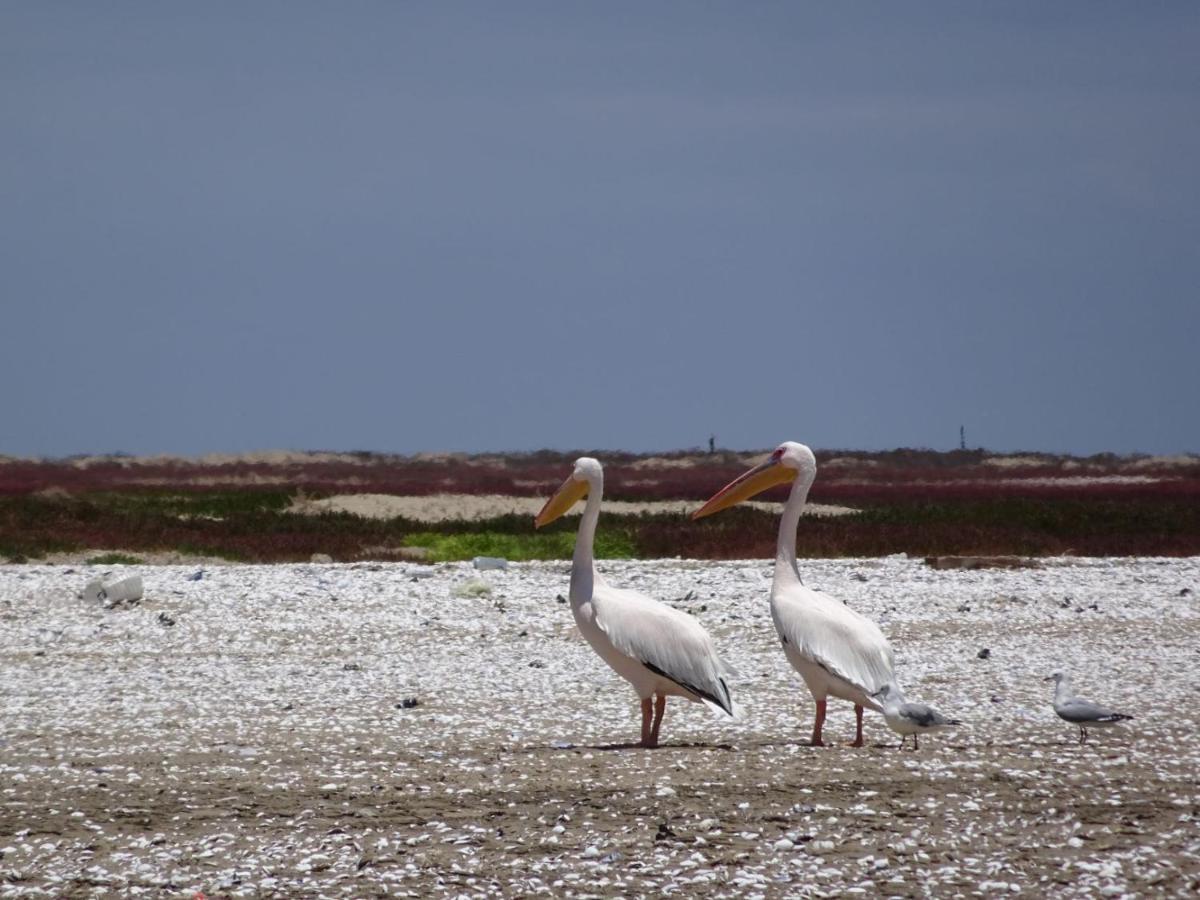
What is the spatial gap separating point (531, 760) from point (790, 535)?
2449 mm

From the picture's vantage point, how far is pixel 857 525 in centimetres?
3309

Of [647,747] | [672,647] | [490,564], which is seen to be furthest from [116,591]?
[672,647]

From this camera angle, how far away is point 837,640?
33.5 ft

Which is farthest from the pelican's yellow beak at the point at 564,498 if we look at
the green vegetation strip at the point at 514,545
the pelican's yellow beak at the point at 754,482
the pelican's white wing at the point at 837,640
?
the green vegetation strip at the point at 514,545

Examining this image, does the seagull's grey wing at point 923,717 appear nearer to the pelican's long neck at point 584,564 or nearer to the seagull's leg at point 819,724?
the seagull's leg at point 819,724

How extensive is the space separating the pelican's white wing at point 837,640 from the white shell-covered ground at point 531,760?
0.52 meters

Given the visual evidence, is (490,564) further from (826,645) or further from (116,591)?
(826,645)

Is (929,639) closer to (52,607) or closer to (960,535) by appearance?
(52,607)

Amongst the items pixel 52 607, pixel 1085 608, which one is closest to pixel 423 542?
pixel 52 607

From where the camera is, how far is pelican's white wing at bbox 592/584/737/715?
10570mm

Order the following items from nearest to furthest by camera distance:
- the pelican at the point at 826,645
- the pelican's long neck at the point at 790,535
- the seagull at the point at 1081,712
→ the pelican at the point at 826,645, the seagull at the point at 1081,712, the pelican's long neck at the point at 790,535

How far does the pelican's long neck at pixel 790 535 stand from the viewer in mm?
10953

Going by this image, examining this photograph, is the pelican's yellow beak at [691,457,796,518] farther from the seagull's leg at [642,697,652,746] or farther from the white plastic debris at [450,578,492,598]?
the white plastic debris at [450,578,492,598]

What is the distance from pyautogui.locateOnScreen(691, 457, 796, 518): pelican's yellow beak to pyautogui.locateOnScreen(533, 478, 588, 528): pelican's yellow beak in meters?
0.91
